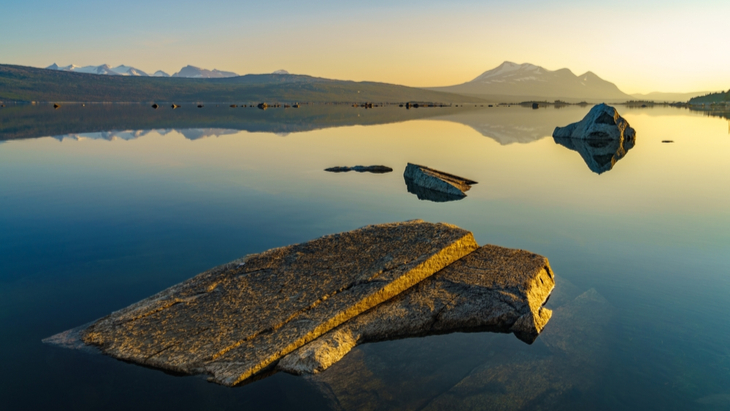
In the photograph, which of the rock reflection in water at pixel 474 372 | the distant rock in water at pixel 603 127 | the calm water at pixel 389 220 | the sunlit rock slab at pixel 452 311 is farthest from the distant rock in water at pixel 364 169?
the distant rock in water at pixel 603 127

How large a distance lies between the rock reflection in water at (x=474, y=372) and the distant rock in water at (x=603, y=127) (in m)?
37.3

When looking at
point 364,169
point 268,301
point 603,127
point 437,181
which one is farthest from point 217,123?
point 268,301

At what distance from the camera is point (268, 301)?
6.88 m

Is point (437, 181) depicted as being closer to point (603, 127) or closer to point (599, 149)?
point (599, 149)

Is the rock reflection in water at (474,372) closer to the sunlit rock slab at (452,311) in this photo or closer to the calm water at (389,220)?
the calm water at (389,220)

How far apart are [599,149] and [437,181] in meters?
22.3

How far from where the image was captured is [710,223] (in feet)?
42.4

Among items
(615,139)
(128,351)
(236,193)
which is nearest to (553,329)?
(128,351)

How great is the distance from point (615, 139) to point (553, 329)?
37.3 meters

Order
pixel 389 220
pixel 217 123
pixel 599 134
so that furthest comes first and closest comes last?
pixel 217 123 < pixel 599 134 < pixel 389 220

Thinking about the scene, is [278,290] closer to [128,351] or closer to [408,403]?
[128,351]

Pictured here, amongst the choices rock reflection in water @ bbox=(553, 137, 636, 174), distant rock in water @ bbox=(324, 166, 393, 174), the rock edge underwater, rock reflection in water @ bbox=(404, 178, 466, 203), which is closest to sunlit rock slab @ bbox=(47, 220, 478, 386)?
the rock edge underwater

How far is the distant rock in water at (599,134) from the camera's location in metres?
35.8

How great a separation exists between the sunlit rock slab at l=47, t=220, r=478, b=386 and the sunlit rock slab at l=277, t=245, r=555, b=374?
199mm
